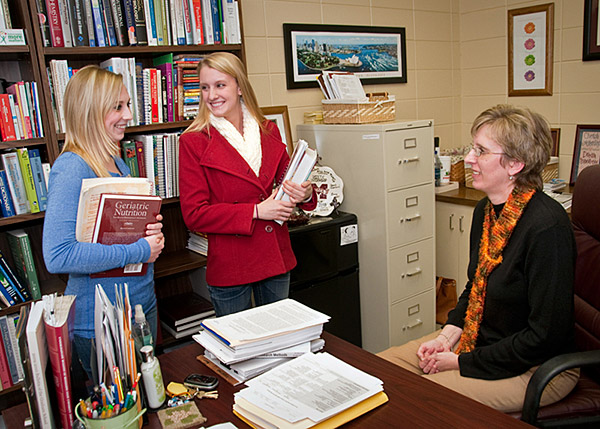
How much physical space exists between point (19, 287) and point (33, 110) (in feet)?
2.28

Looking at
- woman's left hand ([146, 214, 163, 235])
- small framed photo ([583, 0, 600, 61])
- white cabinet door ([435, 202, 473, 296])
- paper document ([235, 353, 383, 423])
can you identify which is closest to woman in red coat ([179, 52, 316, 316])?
woman's left hand ([146, 214, 163, 235])

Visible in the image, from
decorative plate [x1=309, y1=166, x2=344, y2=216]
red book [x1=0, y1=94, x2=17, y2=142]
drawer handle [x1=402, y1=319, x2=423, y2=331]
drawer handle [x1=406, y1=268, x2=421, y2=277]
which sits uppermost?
red book [x1=0, y1=94, x2=17, y2=142]

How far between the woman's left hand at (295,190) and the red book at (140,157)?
735mm

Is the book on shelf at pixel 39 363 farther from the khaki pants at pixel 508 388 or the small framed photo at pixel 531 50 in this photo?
the small framed photo at pixel 531 50

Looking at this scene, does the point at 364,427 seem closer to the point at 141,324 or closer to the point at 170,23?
the point at 141,324

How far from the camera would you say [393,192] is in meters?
2.87

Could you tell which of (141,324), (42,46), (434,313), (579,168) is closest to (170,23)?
(42,46)

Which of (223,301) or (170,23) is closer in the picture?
(223,301)

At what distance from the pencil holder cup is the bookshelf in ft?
4.07

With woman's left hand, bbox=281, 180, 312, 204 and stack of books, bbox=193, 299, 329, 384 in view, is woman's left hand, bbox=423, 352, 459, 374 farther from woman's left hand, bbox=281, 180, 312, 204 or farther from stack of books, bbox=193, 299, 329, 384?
woman's left hand, bbox=281, 180, 312, 204

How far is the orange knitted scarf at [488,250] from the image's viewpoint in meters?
1.61

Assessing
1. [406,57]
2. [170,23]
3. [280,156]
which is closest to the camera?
[280,156]

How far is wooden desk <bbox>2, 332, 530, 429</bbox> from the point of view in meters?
1.07

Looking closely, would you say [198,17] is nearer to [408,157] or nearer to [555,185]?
[408,157]
